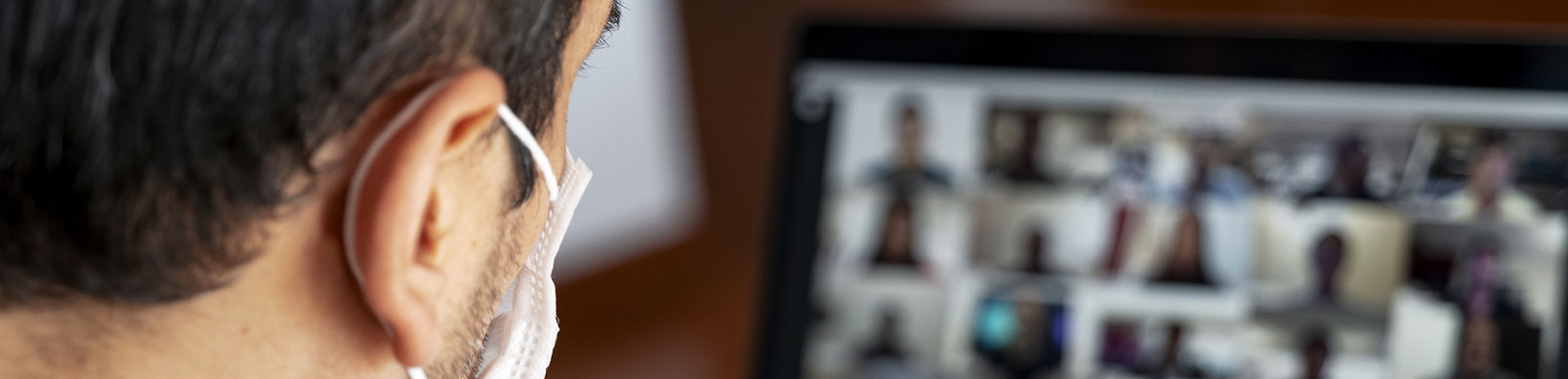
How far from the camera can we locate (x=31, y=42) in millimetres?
211

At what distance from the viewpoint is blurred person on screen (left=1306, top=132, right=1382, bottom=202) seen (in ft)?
1.96

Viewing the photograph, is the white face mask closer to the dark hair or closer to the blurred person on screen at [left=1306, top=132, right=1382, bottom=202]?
the dark hair

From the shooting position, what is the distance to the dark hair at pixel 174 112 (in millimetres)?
214

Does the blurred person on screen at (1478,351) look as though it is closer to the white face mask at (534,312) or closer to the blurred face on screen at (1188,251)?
the blurred face on screen at (1188,251)

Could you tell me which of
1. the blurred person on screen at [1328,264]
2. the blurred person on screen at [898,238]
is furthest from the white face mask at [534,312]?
the blurred person on screen at [1328,264]

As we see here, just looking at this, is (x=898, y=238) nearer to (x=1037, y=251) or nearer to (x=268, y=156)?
(x=1037, y=251)

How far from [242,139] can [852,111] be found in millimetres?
455

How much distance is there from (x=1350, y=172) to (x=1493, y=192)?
0.22 ft

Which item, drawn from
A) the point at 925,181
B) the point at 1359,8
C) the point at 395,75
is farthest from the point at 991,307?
the point at 395,75

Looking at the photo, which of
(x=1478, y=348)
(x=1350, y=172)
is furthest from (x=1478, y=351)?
(x=1350, y=172)

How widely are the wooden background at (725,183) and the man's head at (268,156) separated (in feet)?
1.57


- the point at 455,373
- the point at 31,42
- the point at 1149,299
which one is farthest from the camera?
the point at 1149,299

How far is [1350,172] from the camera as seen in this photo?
599 millimetres

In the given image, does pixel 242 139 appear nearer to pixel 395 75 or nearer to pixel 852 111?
pixel 395 75
